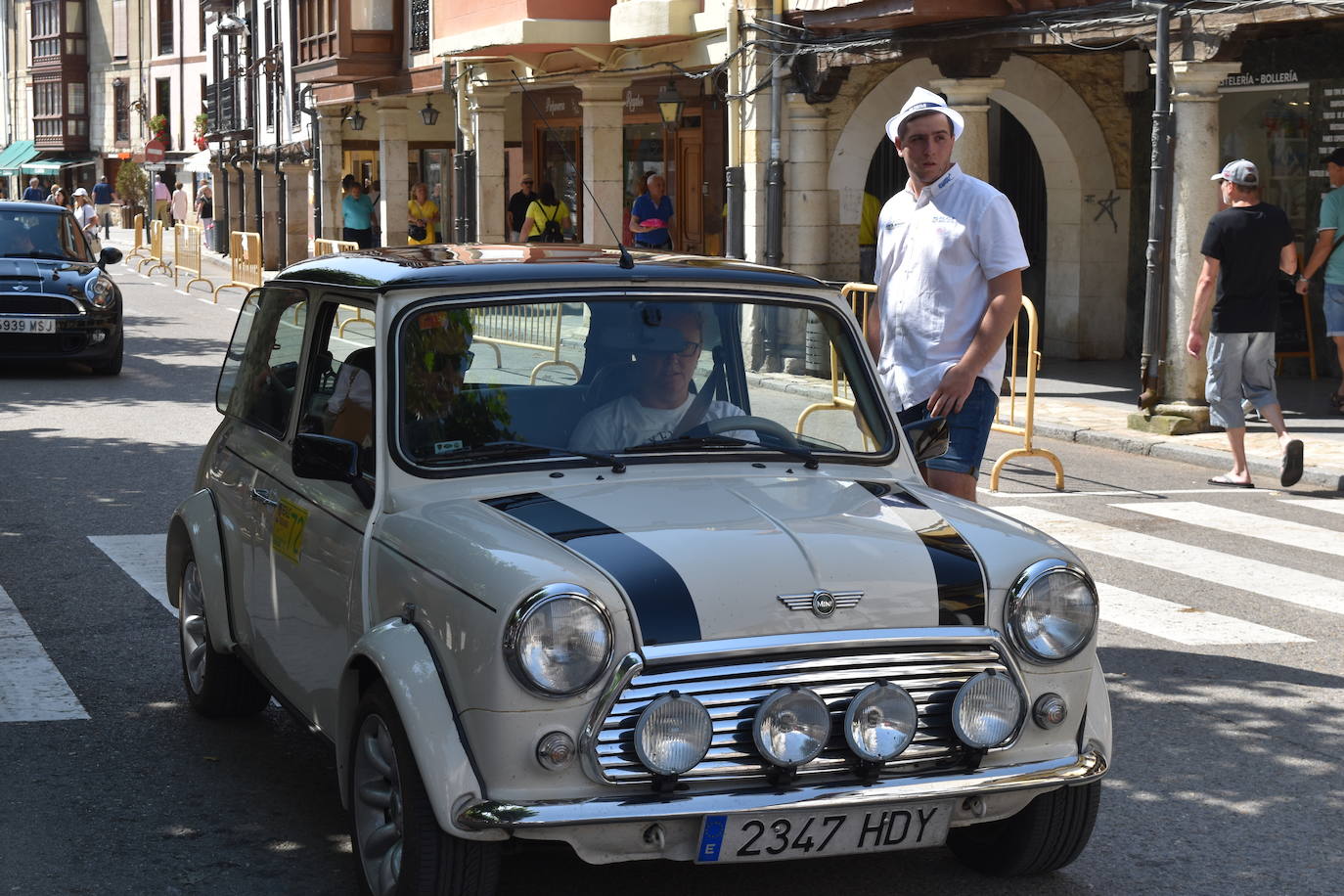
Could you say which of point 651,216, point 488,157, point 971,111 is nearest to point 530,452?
point 971,111

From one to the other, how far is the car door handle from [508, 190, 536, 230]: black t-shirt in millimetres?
23999

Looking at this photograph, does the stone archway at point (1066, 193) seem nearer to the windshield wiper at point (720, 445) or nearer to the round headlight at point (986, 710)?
the windshield wiper at point (720, 445)

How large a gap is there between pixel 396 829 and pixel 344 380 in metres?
1.38

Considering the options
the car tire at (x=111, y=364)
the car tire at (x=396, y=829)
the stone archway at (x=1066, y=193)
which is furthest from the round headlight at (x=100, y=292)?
the car tire at (x=396, y=829)

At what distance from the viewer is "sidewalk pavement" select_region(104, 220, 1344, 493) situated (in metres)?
13.3

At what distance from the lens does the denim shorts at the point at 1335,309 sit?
15945 mm

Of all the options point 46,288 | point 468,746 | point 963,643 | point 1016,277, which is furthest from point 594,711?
point 46,288

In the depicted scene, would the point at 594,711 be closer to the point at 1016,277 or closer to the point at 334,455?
the point at 334,455

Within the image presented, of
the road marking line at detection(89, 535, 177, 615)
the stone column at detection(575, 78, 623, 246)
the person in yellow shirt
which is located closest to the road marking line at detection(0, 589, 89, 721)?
the road marking line at detection(89, 535, 177, 615)

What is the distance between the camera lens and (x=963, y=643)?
4.27 metres

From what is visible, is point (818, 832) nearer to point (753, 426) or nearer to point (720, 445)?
point (720, 445)

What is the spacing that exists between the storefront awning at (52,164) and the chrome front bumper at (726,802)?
3620 inches

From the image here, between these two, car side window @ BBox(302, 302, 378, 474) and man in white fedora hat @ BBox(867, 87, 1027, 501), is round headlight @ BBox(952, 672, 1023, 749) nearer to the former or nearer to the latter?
car side window @ BBox(302, 302, 378, 474)

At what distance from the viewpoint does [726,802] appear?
4016 millimetres
